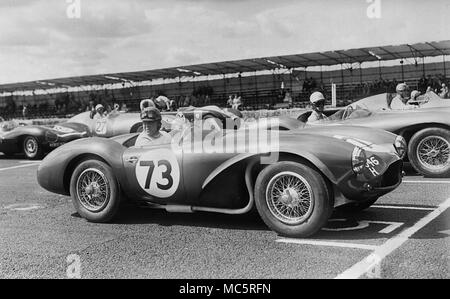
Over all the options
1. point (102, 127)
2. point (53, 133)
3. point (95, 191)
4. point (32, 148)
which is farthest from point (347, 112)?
point (32, 148)

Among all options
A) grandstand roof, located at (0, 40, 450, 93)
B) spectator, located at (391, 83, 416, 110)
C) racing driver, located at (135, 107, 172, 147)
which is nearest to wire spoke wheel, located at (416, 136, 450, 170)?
spectator, located at (391, 83, 416, 110)

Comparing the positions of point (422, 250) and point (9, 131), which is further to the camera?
point (9, 131)

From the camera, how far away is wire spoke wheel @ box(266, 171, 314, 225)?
170 inches

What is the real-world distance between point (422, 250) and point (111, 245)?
258cm

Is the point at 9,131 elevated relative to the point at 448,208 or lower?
elevated

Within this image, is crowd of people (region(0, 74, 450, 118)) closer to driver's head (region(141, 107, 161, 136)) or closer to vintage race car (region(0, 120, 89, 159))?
vintage race car (region(0, 120, 89, 159))

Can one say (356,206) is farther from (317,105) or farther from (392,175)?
(317,105)

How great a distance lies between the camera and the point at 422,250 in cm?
397

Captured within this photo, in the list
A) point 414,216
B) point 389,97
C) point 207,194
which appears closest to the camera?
point 207,194

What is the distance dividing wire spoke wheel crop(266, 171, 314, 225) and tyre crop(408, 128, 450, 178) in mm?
3973

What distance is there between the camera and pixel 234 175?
4.66 meters

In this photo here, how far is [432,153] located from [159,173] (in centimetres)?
459
